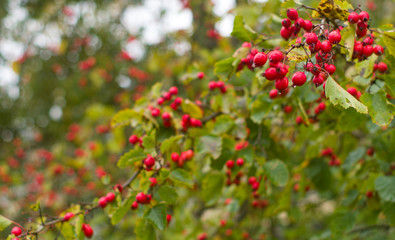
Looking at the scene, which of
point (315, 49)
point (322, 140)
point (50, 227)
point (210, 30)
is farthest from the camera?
point (210, 30)

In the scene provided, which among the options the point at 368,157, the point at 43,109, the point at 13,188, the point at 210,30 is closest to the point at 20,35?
the point at 43,109

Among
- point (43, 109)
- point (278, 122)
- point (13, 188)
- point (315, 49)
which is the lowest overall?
point (13, 188)

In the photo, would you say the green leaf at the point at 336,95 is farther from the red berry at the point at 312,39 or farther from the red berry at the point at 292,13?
the red berry at the point at 292,13

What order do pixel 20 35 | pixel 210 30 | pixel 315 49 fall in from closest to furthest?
pixel 315 49 < pixel 210 30 < pixel 20 35

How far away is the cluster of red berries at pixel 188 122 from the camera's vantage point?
6.87 feet

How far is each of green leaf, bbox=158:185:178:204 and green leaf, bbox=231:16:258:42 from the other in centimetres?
96

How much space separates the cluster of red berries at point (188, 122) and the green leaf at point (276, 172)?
528 mm

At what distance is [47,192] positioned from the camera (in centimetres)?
504

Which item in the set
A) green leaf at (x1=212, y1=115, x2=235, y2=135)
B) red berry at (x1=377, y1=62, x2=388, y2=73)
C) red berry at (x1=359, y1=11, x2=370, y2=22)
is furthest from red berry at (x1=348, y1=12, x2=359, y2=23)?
green leaf at (x1=212, y1=115, x2=235, y2=135)

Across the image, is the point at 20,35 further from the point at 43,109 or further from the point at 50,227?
the point at 50,227

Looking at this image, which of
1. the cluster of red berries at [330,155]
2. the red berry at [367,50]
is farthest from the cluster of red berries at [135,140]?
the cluster of red berries at [330,155]

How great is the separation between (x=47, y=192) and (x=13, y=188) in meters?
0.73

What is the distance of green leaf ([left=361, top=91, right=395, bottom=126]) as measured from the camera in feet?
4.91

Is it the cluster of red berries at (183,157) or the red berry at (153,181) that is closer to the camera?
the red berry at (153,181)
